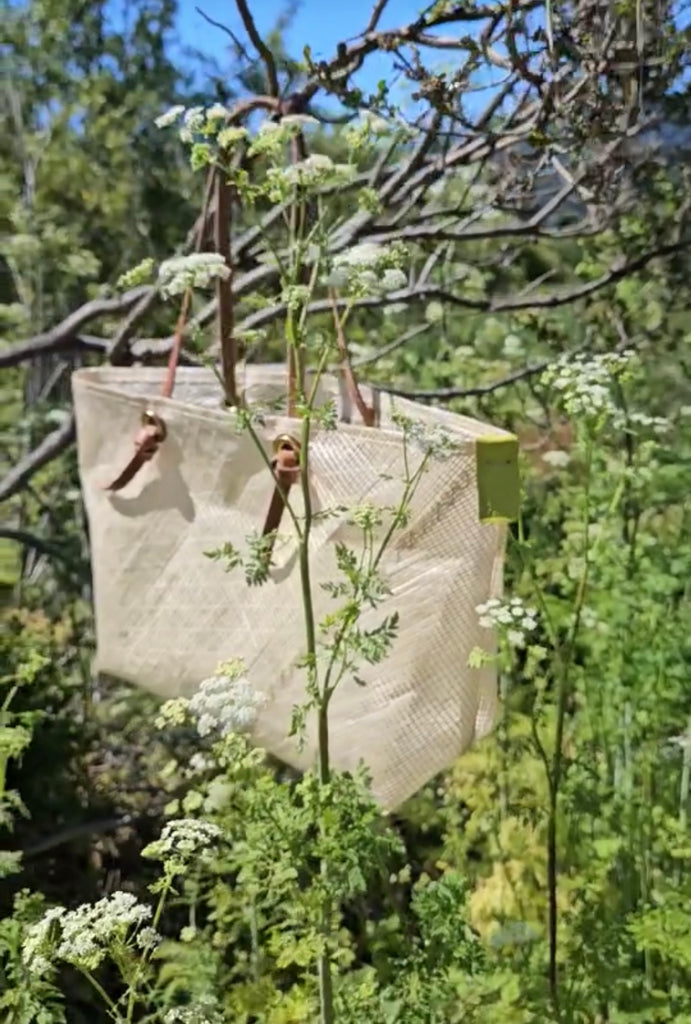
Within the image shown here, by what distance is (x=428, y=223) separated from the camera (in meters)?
1.89

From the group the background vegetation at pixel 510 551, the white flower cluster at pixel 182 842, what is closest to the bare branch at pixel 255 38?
the background vegetation at pixel 510 551

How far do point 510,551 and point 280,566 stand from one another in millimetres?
667

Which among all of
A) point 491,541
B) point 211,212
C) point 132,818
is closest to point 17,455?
point 132,818

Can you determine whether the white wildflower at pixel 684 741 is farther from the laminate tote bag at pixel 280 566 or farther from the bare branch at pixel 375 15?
the bare branch at pixel 375 15

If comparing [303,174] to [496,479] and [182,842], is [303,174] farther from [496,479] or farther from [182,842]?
[182,842]

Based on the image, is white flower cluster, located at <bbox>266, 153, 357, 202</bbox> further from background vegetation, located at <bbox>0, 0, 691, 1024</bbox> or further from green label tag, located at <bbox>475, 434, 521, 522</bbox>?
green label tag, located at <bbox>475, 434, 521, 522</bbox>

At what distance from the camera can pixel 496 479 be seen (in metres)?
0.96

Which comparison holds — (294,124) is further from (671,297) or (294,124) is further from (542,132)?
(671,297)

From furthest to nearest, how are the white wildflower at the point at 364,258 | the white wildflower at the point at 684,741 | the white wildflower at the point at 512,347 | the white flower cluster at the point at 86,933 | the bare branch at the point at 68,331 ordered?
1. the white wildflower at the point at 512,347
2. the bare branch at the point at 68,331
3. the white wildflower at the point at 684,741
4. the white wildflower at the point at 364,258
5. the white flower cluster at the point at 86,933

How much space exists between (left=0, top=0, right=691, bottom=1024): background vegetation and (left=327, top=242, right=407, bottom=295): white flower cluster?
0.07m

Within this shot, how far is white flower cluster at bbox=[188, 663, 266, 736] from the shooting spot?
0.94 metres

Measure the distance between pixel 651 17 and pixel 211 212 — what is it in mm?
533

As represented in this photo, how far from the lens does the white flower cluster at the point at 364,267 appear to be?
0.92 metres

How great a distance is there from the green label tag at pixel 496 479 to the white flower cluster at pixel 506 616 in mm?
89
